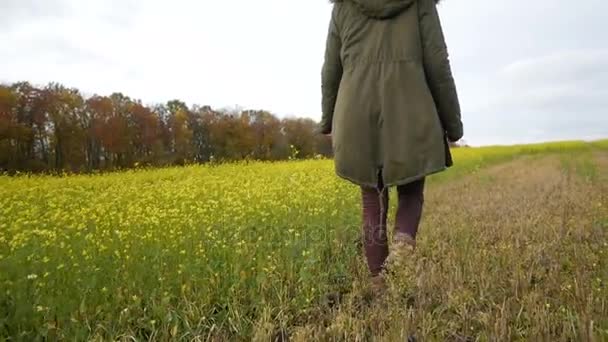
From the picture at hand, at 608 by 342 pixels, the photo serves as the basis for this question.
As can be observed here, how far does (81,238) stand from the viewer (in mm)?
3805

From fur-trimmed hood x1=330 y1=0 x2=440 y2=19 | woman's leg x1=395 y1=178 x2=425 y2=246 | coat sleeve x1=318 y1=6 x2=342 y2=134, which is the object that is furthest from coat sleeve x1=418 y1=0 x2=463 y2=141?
coat sleeve x1=318 y1=6 x2=342 y2=134

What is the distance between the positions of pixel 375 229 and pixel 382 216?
0.29 ft

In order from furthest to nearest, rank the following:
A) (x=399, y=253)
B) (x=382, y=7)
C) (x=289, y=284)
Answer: (x=289, y=284), (x=382, y=7), (x=399, y=253)

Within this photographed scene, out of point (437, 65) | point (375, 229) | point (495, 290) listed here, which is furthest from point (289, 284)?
point (437, 65)

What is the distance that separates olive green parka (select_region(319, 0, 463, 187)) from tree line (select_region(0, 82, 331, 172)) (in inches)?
479

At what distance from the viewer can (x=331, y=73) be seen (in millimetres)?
2818

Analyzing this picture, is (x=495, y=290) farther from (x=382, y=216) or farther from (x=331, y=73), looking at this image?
(x=331, y=73)

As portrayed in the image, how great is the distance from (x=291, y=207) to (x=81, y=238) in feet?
7.59

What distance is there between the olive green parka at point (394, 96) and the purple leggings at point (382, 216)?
19 cm

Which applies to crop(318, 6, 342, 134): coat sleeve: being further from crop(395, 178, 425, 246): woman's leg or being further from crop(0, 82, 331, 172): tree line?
crop(0, 82, 331, 172): tree line

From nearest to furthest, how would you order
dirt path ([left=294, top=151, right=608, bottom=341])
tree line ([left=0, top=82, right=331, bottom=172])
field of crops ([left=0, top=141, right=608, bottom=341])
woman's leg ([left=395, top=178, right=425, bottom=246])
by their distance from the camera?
dirt path ([left=294, top=151, right=608, bottom=341]) → field of crops ([left=0, top=141, right=608, bottom=341]) → woman's leg ([left=395, top=178, right=425, bottom=246]) → tree line ([left=0, top=82, right=331, bottom=172])

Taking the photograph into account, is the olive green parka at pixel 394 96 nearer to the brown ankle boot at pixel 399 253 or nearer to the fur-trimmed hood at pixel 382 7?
the fur-trimmed hood at pixel 382 7

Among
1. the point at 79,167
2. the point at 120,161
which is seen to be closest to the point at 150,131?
the point at 120,161

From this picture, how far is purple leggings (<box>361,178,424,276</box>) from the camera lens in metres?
2.65
